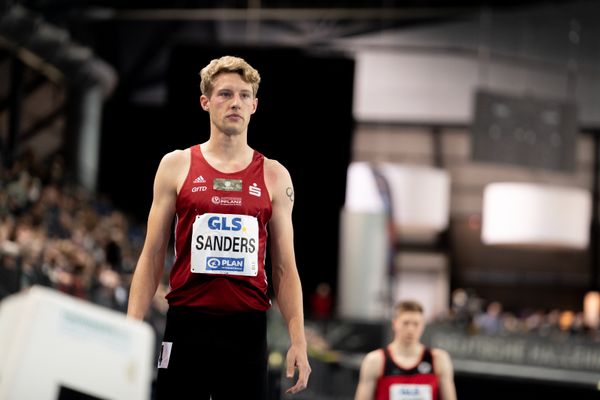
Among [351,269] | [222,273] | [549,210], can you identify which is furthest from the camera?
[351,269]

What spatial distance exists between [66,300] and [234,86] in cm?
219

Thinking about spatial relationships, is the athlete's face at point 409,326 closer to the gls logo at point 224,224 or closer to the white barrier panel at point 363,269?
the gls logo at point 224,224

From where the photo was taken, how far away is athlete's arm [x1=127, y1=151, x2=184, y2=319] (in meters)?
3.79

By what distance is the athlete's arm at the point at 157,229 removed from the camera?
379 cm

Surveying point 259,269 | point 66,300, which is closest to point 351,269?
point 259,269

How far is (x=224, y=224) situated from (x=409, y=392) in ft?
9.64

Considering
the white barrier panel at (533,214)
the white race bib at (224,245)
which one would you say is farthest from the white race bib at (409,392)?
the white barrier panel at (533,214)

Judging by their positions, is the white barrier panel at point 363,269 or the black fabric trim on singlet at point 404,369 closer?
the black fabric trim on singlet at point 404,369

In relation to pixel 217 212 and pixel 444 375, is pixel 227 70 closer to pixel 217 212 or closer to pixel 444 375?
pixel 217 212

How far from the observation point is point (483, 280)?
104 ft

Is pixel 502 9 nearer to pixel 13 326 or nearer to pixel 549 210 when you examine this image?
pixel 549 210

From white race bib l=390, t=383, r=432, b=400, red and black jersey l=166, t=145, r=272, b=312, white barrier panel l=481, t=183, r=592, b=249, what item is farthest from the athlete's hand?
white barrier panel l=481, t=183, r=592, b=249

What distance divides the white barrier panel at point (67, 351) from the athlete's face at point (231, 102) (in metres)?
2.07

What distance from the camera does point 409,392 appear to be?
634 centimetres
